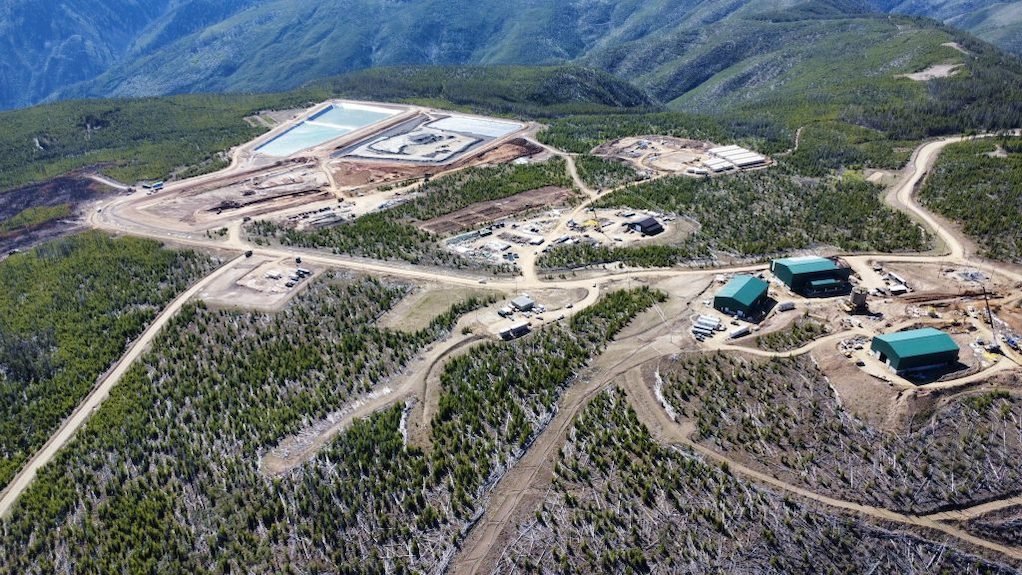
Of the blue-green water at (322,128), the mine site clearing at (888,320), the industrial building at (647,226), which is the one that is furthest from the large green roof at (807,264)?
the blue-green water at (322,128)

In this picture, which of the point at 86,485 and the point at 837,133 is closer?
the point at 86,485

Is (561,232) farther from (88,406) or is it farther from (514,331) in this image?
(88,406)

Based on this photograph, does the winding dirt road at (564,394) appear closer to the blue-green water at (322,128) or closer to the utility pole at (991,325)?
the utility pole at (991,325)

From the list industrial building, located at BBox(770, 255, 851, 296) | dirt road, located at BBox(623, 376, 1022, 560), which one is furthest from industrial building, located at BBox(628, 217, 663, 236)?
dirt road, located at BBox(623, 376, 1022, 560)

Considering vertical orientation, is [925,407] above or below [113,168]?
below

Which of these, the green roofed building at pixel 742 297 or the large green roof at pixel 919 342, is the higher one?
the green roofed building at pixel 742 297

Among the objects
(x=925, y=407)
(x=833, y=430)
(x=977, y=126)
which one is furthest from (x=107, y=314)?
(x=977, y=126)

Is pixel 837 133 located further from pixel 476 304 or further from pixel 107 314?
pixel 107 314

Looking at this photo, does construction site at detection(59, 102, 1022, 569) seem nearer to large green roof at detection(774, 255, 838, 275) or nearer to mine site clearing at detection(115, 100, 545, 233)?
large green roof at detection(774, 255, 838, 275)
